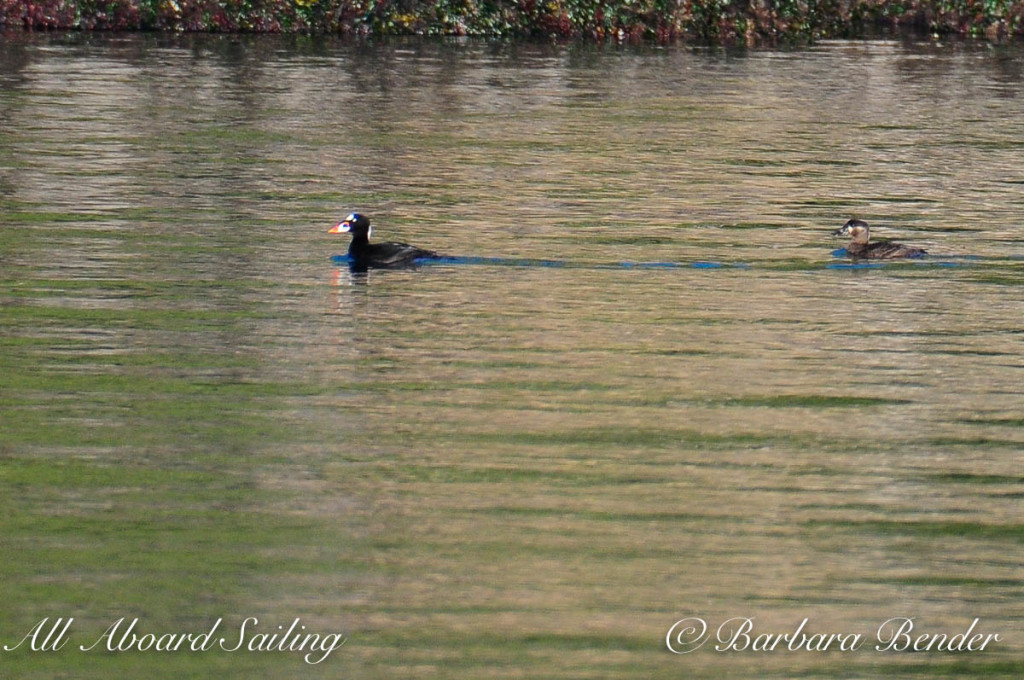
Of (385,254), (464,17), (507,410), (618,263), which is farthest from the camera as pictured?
(464,17)

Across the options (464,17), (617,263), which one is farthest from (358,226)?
(464,17)

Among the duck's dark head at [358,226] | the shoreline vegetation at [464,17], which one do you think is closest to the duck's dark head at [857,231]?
the duck's dark head at [358,226]

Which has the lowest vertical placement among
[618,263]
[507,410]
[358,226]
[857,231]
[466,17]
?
[618,263]

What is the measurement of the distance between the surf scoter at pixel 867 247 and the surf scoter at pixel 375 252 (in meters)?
4.41

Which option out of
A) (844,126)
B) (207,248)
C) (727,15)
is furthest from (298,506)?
(727,15)

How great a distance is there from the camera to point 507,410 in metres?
14.3

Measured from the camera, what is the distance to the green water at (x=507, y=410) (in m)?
10.3

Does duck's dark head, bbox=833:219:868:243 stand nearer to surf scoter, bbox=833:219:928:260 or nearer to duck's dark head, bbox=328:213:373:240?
surf scoter, bbox=833:219:928:260

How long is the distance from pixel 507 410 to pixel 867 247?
25.8 feet

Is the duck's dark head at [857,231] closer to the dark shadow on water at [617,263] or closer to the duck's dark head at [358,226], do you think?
the dark shadow on water at [617,263]

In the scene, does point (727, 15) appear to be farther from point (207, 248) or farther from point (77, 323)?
Answer: point (77, 323)

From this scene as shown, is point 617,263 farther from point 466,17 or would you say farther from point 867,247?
point 466,17

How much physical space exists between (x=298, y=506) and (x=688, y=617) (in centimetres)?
274

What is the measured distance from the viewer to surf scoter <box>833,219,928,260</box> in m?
21.0
